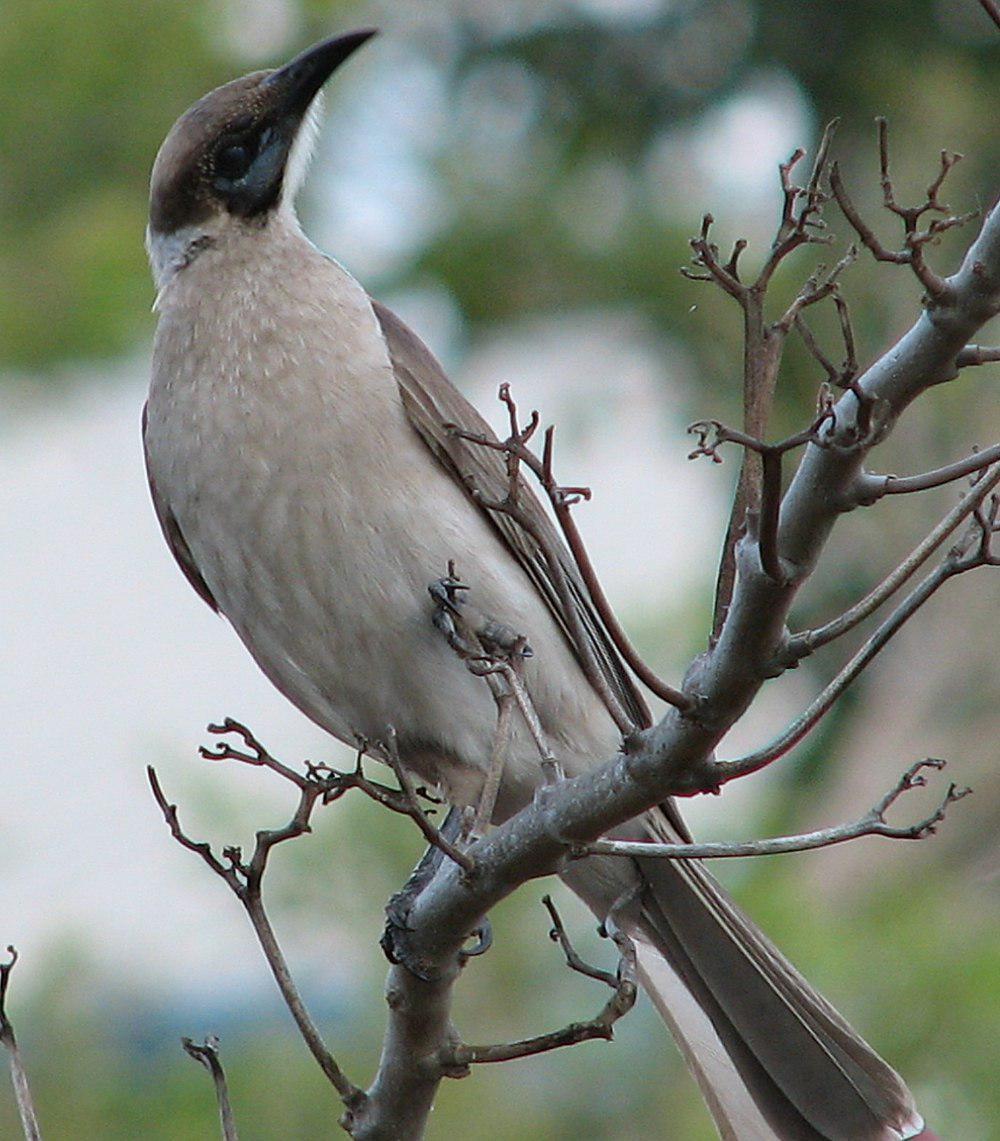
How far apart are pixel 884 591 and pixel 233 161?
206 centimetres

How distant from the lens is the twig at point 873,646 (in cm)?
182

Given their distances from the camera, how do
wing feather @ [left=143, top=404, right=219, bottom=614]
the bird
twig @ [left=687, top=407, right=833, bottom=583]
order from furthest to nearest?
wing feather @ [left=143, top=404, right=219, bottom=614], the bird, twig @ [left=687, top=407, right=833, bottom=583]

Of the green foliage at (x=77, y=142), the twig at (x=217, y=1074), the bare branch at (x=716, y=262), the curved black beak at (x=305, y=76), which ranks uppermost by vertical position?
the green foliage at (x=77, y=142)

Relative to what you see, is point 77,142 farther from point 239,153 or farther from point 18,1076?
point 18,1076

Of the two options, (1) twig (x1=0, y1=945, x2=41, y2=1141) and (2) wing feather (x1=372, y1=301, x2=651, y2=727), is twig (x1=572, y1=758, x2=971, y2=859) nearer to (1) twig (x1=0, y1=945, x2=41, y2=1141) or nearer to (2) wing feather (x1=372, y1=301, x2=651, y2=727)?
(1) twig (x1=0, y1=945, x2=41, y2=1141)

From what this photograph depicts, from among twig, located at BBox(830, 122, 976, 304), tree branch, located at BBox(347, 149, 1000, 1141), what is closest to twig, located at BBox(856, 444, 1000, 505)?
tree branch, located at BBox(347, 149, 1000, 1141)

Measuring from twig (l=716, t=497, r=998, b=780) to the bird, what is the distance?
3.31 ft

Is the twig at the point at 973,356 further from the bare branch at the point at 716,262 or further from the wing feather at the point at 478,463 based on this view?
the wing feather at the point at 478,463

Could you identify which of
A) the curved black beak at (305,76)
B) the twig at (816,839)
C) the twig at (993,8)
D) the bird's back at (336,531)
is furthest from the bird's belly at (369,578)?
the twig at (993,8)

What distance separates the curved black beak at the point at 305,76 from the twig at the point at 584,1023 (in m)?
1.80

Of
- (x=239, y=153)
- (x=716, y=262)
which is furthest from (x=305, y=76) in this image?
(x=716, y=262)

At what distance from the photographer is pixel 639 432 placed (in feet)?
25.0

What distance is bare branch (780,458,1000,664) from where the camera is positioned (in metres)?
1.78

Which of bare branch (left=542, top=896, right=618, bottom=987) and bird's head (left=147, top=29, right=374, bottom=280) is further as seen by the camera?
bird's head (left=147, top=29, right=374, bottom=280)
